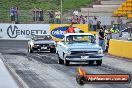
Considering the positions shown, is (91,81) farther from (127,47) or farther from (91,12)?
(91,12)

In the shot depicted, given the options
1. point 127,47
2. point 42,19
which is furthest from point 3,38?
point 127,47

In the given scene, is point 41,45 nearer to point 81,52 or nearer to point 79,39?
point 79,39

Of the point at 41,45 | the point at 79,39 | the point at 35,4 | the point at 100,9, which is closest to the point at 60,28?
the point at 100,9

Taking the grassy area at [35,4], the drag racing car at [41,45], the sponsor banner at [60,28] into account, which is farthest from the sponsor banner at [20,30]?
the drag racing car at [41,45]

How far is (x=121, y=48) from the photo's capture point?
31781 mm

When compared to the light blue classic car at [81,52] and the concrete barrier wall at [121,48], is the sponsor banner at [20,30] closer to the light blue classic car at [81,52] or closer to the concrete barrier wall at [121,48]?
the concrete barrier wall at [121,48]

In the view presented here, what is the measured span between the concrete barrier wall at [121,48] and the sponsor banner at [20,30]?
52.7 ft

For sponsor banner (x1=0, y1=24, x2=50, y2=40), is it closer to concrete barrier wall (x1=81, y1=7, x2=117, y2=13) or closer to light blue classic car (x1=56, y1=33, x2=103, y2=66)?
concrete barrier wall (x1=81, y1=7, x2=117, y2=13)

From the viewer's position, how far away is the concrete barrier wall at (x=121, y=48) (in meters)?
30.1

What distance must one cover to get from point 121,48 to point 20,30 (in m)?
20.2

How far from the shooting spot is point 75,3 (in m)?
59.8

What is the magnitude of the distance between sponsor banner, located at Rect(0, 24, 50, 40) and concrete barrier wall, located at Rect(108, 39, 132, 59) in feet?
52.7

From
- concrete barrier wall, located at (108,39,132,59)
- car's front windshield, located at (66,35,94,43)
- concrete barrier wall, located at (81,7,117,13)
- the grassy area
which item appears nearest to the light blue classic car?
car's front windshield, located at (66,35,94,43)

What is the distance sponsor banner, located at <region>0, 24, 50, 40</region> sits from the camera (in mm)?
50281
